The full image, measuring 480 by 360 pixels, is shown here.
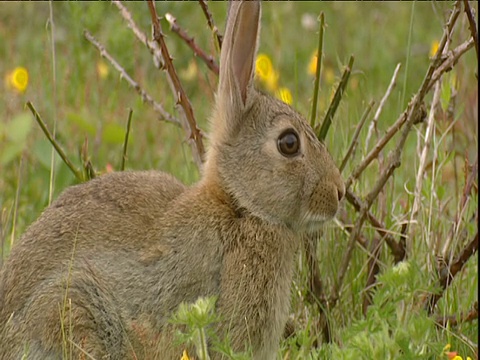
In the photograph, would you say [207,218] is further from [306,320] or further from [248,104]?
[306,320]

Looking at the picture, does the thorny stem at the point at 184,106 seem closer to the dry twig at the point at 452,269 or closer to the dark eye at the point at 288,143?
the dark eye at the point at 288,143

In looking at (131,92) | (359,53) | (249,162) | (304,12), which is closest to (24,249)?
(249,162)

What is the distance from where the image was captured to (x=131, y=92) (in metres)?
7.69

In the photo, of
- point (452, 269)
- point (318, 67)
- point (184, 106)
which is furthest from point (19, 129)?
point (452, 269)

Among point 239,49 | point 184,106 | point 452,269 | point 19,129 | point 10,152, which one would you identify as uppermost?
point 239,49

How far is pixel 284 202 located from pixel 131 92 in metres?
3.49

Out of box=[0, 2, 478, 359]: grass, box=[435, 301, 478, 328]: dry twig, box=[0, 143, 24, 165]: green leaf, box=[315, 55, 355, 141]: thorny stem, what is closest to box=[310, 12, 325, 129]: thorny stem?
box=[315, 55, 355, 141]: thorny stem

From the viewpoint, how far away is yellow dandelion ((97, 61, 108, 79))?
297 inches

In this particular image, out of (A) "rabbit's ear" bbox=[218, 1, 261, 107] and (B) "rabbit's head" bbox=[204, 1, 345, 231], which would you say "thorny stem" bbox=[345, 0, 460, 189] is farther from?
(A) "rabbit's ear" bbox=[218, 1, 261, 107]

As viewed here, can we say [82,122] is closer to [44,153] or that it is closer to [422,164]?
[44,153]

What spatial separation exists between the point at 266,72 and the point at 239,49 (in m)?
1.88

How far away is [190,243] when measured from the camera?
4.34m

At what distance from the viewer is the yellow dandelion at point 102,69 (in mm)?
7551

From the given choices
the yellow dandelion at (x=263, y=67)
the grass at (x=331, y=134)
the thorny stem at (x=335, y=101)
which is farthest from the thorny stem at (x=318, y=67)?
the yellow dandelion at (x=263, y=67)
